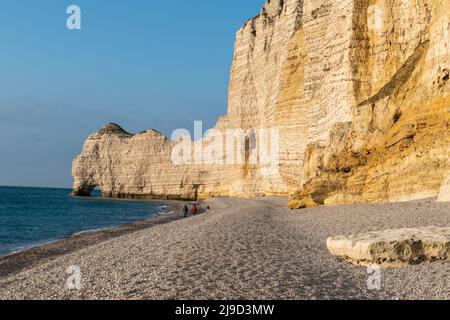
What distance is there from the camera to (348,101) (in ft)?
87.8

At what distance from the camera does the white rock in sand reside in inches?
592

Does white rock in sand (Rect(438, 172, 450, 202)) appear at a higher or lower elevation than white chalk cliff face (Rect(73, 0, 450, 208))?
lower

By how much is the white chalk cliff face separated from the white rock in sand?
20 cm

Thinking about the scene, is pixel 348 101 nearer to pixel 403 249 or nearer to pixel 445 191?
pixel 445 191

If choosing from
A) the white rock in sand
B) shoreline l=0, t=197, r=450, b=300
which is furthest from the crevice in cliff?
shoreline l=0, t=197, r=450, b=300

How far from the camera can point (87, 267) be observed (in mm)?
9289

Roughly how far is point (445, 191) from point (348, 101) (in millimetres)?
12390

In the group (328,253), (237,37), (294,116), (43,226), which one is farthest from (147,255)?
(237,37)

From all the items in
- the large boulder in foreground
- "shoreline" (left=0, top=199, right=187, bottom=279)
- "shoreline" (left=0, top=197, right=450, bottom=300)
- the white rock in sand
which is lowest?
"shoreline" (left=0, top=199, right=187, bottom=279)

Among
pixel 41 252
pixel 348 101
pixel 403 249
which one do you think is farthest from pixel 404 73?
pixel 41 252

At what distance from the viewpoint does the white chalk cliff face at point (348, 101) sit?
58.6ft

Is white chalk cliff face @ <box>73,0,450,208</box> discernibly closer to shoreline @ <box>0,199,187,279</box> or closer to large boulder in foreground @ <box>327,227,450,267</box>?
large boulder in foreground @ <box>327,227,450,267</box>

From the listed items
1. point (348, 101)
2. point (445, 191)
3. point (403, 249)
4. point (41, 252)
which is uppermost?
point (348, 101)

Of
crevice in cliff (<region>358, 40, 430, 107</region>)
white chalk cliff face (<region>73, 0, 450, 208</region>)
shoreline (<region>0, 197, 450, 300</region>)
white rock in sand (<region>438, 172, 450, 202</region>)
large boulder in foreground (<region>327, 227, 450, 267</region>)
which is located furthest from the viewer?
crevice in cliff (<region>358, 40, 430, 107</region>)
